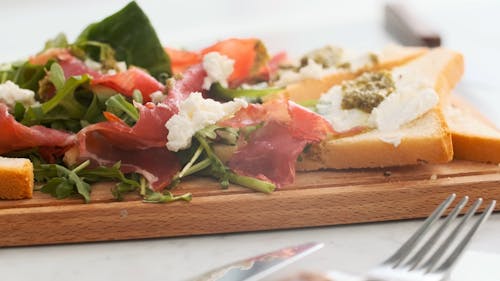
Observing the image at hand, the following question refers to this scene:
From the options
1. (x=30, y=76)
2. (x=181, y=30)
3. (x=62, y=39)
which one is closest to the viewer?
(x=30, y=76)

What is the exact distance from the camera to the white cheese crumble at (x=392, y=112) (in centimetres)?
311

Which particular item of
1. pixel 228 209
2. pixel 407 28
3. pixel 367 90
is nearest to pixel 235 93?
pixel 367 90

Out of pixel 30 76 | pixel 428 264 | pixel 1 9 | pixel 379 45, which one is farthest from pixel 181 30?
pixel 428 264

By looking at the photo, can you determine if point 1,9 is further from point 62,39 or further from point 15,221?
point 15,221

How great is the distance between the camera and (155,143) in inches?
118

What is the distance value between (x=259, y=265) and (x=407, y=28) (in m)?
2.56

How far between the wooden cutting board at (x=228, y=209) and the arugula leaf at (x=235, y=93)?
55 cm

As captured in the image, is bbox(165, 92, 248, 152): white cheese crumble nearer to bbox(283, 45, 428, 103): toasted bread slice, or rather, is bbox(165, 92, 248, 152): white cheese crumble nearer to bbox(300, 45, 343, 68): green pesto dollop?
bbox(283, 45, 428, 103): toasted bread slice

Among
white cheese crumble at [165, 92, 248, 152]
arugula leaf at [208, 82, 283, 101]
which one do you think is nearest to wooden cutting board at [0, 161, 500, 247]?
white cheese crumble at [165, 92, 248, 152]

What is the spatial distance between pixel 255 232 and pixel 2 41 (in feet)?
11.9

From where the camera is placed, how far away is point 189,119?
2.98 m

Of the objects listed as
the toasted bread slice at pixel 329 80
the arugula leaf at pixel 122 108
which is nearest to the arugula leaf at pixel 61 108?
the arugula leaf at pixel 122 108

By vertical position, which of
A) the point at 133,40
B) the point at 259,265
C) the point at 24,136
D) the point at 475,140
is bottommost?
the point at 259,265

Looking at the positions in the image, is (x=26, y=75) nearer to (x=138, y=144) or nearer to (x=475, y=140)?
(x=138, y=144)
